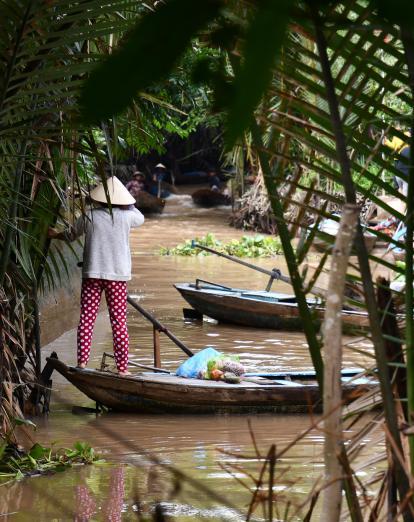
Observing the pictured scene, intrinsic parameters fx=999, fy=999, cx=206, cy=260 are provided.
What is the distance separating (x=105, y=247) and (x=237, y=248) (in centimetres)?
1241

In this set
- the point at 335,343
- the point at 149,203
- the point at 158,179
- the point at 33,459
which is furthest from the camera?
the point at 158,179

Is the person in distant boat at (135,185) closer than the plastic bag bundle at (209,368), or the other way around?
the plastic bag bundle at (209,368)

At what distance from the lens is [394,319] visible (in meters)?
1.96

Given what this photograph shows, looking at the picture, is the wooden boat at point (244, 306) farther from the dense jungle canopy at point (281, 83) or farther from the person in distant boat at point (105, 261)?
the dense jungle canopy at point (281, 83)

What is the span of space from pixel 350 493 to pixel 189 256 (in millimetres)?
17539

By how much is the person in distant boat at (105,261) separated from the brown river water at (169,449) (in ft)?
2.24

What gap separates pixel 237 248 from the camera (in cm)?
1969

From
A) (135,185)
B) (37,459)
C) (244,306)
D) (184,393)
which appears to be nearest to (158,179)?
(135,185)

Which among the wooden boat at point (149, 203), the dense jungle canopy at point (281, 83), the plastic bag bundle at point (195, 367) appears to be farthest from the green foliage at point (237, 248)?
the dense jungle canopy at point (281, 83)

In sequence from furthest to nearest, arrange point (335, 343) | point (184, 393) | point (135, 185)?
1. point (135, 185)
2. point (184, 393)
3. point (335, 343)

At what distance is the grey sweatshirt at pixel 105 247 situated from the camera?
7.34m

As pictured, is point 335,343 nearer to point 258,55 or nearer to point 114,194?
point 258,55

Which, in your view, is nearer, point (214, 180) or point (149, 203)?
point (149, 203)

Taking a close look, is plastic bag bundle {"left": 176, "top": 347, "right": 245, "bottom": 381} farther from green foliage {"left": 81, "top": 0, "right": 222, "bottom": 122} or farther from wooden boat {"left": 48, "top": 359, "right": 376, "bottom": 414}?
green foliage {"left": 81, "top": 0, "right": 222, "bottom": 122}
